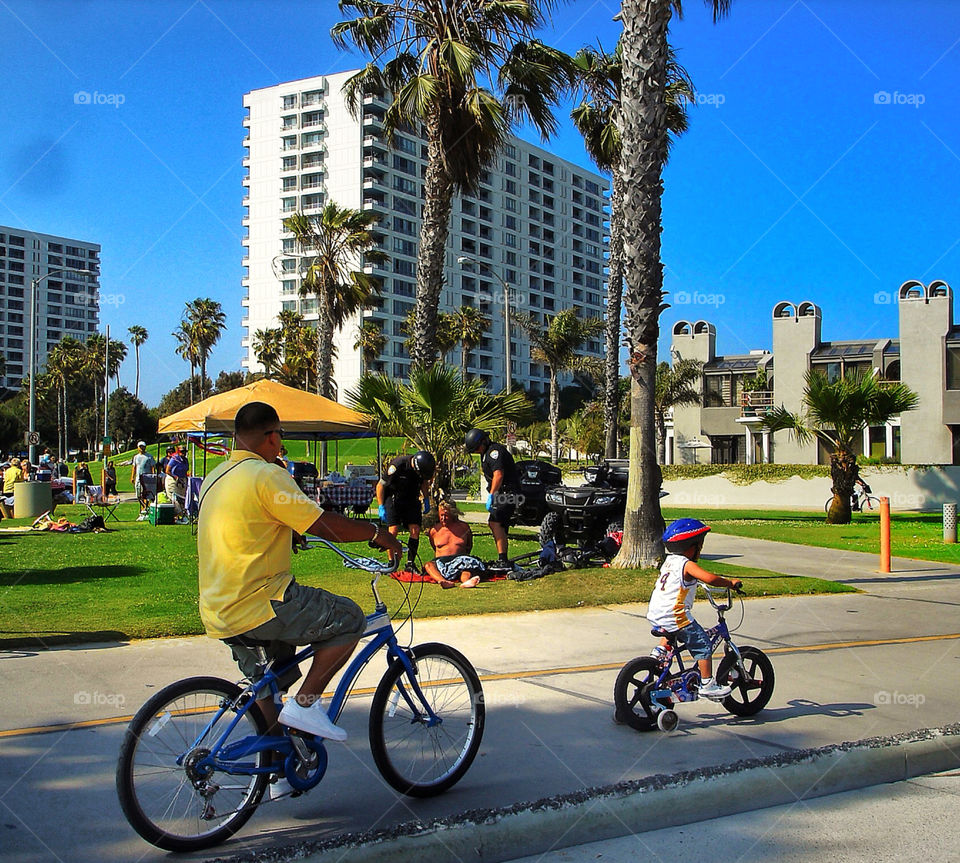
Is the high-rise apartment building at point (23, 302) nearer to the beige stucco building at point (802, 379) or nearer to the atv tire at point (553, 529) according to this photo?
the beige stucco building at point (802, 379)

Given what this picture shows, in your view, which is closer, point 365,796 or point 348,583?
point 365,796

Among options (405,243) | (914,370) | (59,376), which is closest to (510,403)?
(914,370)

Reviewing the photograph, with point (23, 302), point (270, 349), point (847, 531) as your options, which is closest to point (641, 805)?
point (847, 531)

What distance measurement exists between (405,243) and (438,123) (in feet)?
272

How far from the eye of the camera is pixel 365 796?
4.45 metres

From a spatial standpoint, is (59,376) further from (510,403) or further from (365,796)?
(365,796)

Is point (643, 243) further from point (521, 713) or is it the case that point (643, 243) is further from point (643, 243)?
point (521, 713)

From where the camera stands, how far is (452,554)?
1180 centimetres

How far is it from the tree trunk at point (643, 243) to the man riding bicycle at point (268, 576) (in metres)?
8.35

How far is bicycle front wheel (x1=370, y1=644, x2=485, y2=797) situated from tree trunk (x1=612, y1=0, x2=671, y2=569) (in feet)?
24.9

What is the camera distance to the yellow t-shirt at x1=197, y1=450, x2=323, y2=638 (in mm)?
3811

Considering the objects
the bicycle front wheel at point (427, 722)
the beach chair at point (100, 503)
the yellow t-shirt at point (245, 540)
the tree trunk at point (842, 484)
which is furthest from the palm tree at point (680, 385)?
the yellow t-shirt at point (245, 540)

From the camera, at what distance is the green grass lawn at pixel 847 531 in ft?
56.2

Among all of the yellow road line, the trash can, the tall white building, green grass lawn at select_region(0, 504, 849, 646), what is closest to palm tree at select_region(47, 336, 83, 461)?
the tall white building
